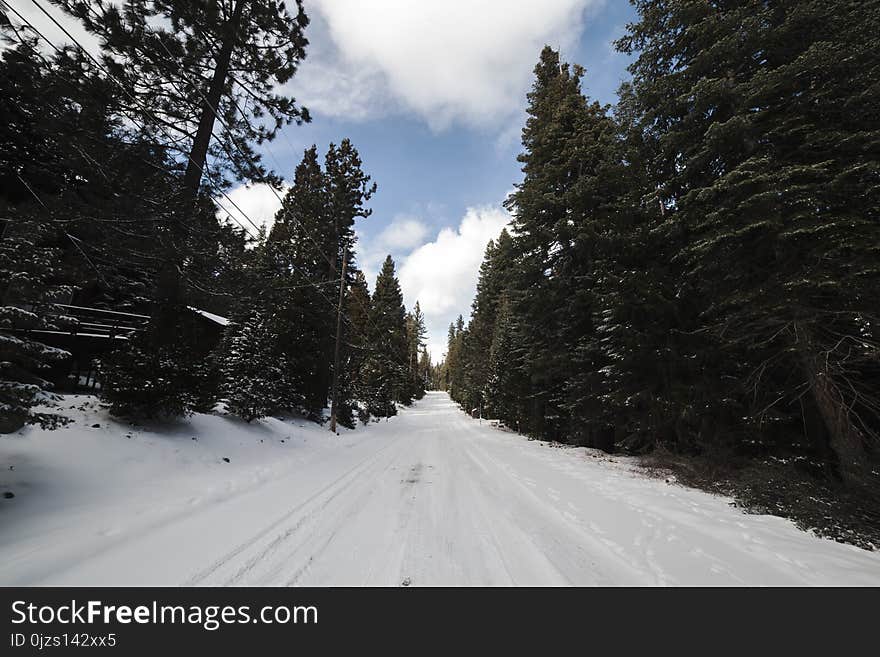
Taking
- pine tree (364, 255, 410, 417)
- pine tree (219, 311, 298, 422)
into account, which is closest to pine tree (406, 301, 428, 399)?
pine tree (364, 255, 410, 417)

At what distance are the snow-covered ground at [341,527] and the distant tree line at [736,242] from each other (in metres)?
2.56

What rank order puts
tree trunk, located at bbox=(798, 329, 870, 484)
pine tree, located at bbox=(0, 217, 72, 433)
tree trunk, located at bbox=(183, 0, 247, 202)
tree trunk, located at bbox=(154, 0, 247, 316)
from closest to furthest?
pine tree, located at bbox=(0, 217, 72, 433), tree trunk, located at bbox=(798, 329, 870, 484), tree trunk, located at bbox=(154, 0, 247, 316), tree trunk, located at bbox=(183, 0, 247, 202)

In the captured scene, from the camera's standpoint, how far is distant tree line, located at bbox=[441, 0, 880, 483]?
4.95 metres

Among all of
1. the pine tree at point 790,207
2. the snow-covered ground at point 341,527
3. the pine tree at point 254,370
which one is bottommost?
the snow-covered ground at point 341,527

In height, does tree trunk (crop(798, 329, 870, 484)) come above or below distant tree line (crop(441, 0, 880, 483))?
below

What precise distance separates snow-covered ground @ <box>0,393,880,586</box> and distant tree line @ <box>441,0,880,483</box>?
2.56m

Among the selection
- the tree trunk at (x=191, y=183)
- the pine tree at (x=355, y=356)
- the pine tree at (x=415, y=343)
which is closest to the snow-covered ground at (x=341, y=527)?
the tree trunk at (x=191, y=183)

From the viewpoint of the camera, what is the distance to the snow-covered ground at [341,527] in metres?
2.78

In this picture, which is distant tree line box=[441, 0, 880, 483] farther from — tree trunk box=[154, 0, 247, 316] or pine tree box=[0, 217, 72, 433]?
tree trunk box=[154, 0, 247, 316]

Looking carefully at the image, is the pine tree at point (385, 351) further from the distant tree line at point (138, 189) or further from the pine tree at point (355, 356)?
the distant tree line at point (138, 189)

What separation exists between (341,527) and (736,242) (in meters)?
8.50

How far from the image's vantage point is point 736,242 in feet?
19.6

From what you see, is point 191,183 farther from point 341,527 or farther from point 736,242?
point 736,242
